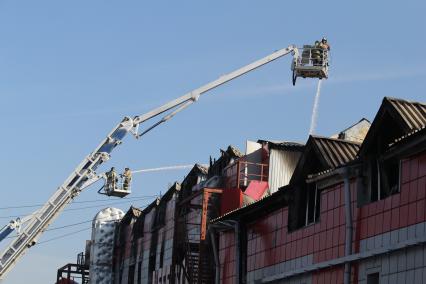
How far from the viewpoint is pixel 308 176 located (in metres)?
30.8

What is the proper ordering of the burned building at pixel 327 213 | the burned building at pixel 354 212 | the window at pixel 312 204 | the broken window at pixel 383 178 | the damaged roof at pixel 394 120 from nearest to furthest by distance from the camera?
the burned building at pixel 354 212 < the burned building at pixel 327 213 < the damaged roof at pixel 394 120 < the broken window at pixel 383 178 < the window at pixel 312 204

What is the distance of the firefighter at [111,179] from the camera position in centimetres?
5497

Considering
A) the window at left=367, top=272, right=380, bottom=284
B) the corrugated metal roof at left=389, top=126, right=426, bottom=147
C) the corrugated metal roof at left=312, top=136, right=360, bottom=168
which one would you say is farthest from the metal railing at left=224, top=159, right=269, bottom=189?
the corrugated metal roof at left=389, top=126, right=426, bottom=147

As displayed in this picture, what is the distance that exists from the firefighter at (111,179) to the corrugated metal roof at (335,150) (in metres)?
25.6

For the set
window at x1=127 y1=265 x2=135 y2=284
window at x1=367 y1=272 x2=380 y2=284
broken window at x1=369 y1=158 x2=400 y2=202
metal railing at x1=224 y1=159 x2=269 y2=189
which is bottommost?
window at x1=367 y1=272 x2=380 y2=284

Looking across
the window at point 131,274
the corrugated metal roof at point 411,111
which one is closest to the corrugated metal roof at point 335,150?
the corrugated metal roof at point 411,111

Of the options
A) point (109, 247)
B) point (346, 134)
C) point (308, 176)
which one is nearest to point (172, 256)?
point (346, 134)

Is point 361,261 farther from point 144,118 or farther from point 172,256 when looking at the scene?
point 144,118

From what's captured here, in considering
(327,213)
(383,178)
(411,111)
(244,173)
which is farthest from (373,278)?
(244,173)

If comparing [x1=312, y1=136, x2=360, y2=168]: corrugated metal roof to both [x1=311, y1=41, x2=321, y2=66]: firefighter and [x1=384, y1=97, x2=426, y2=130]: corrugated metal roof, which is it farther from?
[x1=311, y1=41, x2=321, y2=66]: firefighter

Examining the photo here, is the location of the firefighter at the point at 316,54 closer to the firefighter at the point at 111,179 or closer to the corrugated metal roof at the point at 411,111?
the firefighter at the point at 111,179

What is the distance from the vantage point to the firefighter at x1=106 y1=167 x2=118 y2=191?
5497cm

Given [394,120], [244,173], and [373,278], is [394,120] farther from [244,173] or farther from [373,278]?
[244,173]

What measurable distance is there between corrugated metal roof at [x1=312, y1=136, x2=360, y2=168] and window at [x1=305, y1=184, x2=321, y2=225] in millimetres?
1522
